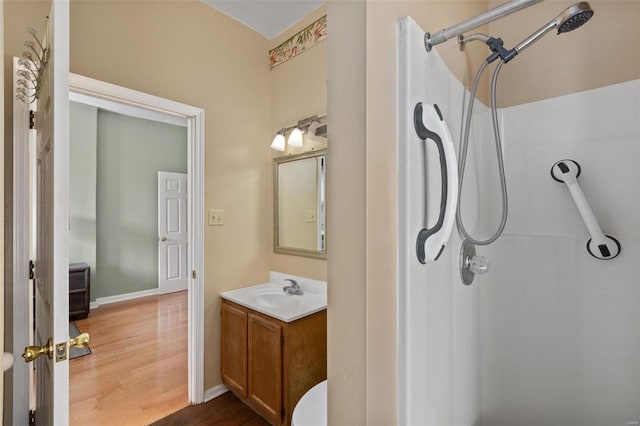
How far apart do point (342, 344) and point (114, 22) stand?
212 centimetres

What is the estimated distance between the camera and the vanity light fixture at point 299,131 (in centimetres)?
217

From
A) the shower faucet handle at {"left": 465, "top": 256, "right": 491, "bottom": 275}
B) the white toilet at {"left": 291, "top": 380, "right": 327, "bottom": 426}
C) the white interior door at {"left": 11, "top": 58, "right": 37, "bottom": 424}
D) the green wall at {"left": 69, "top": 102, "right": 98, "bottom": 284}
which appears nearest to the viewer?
the shower faucet handle at {"left": 465, "top": 256, "right": 491, "bottom": 275}

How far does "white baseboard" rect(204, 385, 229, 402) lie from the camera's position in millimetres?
2098

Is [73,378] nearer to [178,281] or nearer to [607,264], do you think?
[178,281]

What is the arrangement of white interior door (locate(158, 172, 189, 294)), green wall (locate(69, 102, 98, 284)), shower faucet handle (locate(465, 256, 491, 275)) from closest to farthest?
shower faucet handle (locate(465, 256, 491, 275))
green wall (locate(69, 102, 98, 284))
white interior door (locate(158, 172, 189, 294))

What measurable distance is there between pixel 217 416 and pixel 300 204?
4.95 ft

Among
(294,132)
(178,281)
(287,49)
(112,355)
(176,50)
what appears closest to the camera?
(176,50)

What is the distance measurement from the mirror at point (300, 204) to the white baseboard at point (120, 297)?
308 centimetres

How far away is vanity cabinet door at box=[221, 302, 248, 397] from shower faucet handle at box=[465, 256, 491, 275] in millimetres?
1400

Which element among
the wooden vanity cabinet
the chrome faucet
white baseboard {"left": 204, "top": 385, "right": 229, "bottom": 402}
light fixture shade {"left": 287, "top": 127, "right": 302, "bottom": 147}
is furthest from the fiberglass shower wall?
white baseboard {"left": 204, "top": 385, "right": 229, "bottom": 402}

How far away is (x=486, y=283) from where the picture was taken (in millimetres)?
1423

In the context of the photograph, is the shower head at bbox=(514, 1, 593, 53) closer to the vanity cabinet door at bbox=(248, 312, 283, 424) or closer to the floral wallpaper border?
the floral wallpaper border

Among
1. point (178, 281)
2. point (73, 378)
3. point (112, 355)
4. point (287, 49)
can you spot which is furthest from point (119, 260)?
point (287, 49)

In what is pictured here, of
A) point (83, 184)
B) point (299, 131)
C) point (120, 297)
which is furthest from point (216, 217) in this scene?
point (120, 297)
